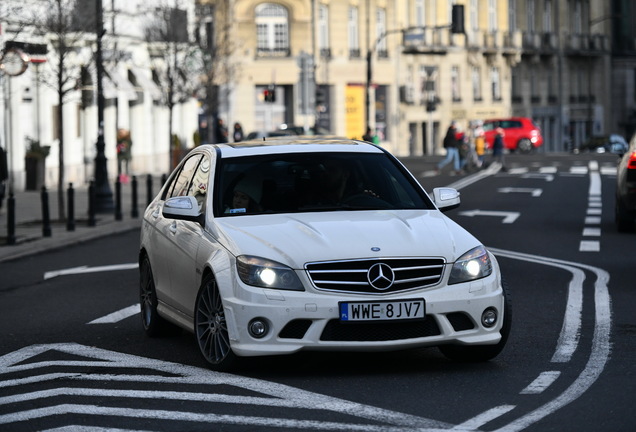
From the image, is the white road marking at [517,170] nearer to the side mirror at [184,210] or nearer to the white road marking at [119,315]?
the white road marking at [119,315]

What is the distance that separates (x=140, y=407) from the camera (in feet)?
27.7

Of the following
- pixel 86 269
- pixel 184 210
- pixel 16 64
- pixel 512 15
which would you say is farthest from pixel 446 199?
pixel 512 15

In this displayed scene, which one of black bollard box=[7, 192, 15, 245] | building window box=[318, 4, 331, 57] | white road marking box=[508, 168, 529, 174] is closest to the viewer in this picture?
black bollard box=[7, 192, 15, 245]

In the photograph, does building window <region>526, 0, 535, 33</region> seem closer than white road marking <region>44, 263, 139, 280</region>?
No

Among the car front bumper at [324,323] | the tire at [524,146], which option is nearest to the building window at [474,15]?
the tire at [524,146]

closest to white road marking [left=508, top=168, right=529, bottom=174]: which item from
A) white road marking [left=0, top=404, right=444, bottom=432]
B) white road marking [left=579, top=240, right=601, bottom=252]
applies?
white road marking [left=579, top=240, right=601, bottom=252]

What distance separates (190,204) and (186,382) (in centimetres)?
153

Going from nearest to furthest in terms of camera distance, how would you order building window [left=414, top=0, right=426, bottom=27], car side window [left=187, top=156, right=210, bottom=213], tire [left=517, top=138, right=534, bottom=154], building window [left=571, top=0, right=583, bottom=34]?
car side window [left=187, top=156, right=210, bottom=213], tire [left=517, top=138, right=534, bottom=154], building window [left=414, top=0, right=426, bottom=27], building window [left=571, top=0, right=583, bottom=34]

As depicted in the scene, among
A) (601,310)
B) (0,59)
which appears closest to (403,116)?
(0,59)

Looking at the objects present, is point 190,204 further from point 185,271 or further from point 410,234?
point 410,234

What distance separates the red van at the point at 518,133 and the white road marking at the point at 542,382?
7295cm

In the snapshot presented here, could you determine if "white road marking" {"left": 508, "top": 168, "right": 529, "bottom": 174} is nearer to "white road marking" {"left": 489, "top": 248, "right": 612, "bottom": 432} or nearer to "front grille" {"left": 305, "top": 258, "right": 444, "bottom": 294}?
"white road marking" {"left": 489, "top": 248, "right": 612, "bottom": 432}

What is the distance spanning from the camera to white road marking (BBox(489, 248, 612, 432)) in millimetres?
7934

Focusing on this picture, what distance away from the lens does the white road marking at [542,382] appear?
8836 millimetres
